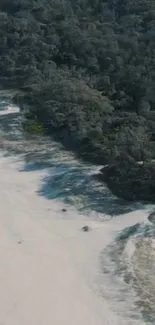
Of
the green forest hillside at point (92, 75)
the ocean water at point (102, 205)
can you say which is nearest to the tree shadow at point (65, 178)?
the ocean water at point (102, 205)

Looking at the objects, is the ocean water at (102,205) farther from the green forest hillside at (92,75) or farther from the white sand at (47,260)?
the green forest hillside at (92,75)

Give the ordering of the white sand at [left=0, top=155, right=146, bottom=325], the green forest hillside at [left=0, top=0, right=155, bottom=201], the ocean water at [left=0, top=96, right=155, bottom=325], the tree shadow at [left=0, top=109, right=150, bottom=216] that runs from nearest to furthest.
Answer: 1. the white sand at [left=0, top=155, right=146, bottom=325]
2. the ocean water at [left=0, top=96, right=155, bottom=325]
3. the tree shadow at [left=0, top=109, right=150, bottom=216]
4. the green forest hillside at [left=0, top=0, right=155, bottom=201]

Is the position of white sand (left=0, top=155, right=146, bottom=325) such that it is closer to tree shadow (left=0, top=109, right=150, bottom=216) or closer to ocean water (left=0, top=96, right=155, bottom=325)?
ocean water (left=0, top=96, right=155, bottom=325)

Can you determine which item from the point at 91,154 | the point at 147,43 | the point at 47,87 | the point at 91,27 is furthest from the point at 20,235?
the point at 91,27

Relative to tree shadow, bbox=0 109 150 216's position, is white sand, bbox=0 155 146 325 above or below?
above

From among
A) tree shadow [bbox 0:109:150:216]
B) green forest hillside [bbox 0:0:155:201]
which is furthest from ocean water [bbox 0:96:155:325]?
green forest hillside [bbox 0:0:155:201]

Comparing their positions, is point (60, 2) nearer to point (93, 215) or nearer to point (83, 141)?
point (83, 141)
